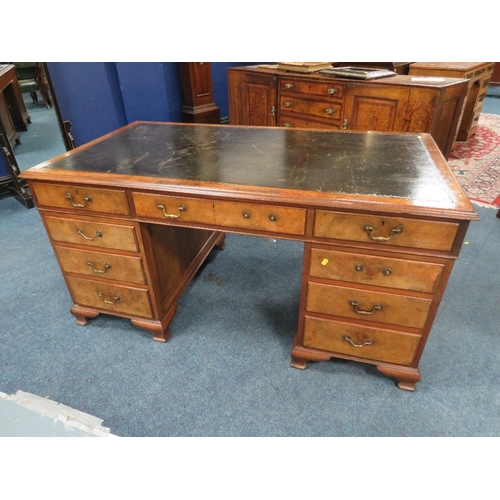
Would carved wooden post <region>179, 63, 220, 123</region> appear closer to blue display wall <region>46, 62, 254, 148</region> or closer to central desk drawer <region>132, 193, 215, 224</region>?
blue display wall <region>46, 62, 254, 148</region>

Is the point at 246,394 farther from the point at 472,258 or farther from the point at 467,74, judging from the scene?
the point at 467,74

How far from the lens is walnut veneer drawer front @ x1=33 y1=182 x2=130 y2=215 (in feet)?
4.75

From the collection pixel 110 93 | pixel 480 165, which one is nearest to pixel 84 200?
pixel 110 93

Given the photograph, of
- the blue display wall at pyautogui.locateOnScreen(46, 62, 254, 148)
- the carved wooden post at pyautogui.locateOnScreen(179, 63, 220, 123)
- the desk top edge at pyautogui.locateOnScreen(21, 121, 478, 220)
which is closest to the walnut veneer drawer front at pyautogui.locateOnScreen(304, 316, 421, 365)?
the desk top edge at pyautogui.locateOnScreen(21, 121, 478, 220)

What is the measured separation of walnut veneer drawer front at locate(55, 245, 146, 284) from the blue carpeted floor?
1.11 feet

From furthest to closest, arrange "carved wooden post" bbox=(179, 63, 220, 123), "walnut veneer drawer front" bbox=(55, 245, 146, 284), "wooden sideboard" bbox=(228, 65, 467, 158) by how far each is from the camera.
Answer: "carved wooden post" bbox=(179, 63, 220, 123) < "wooden sideboard" bbox=(228, 65, 467, 158) < "walnut veneer drawer front" bbox=(55, 245, 146, 284)

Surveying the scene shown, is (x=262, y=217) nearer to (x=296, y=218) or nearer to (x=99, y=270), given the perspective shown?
(x=296, y=218)

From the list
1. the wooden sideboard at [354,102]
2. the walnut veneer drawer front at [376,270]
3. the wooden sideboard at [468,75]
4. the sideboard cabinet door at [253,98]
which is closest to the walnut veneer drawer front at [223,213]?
the walnut veneer drawer front at [376,270]

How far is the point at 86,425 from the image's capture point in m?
1.12

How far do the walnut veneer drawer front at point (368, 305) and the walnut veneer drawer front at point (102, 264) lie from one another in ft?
2.48

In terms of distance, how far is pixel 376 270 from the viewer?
51.4 inches

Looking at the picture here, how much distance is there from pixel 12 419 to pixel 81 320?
0.91 metres

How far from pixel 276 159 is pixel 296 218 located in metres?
0.35
